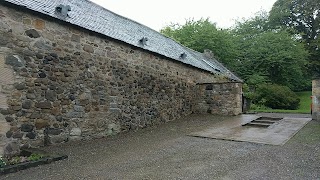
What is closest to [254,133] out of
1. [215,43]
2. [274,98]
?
[274,98]

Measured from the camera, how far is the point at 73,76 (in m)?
6.84

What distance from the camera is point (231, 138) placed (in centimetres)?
700

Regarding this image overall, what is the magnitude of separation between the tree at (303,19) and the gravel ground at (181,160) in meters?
25.2

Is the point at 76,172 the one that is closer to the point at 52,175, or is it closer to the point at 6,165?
the point at 52,175

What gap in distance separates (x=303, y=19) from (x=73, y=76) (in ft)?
107

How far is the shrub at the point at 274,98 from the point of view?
1886 cm

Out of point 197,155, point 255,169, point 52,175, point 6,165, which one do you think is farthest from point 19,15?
point 255,169

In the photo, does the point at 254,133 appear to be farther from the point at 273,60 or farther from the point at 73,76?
the point at 273,60

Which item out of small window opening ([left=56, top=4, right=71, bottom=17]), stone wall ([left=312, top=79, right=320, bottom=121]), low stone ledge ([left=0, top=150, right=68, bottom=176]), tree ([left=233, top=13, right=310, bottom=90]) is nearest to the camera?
low stone ledge ([left=0, top=150, right=68, bottom=176])

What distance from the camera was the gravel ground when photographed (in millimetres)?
4090

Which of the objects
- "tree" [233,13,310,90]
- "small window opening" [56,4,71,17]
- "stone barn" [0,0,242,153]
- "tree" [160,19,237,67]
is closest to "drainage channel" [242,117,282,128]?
"stone barn" [0,0,242,153]

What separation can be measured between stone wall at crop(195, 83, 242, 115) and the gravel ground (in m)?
4.44

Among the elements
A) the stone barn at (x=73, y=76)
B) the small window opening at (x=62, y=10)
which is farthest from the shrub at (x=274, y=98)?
the small window opening at (x=62, y=10)

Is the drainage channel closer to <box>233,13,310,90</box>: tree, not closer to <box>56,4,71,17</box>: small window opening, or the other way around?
<box>56,4,71,17</box>: small window opening
